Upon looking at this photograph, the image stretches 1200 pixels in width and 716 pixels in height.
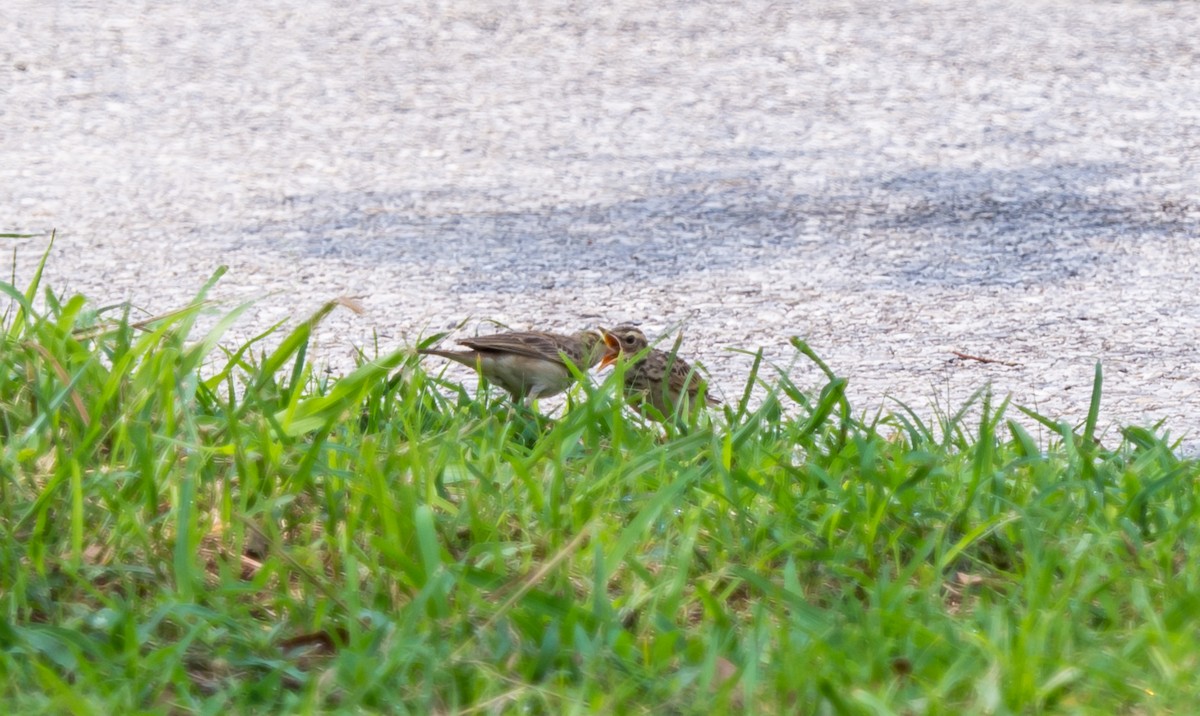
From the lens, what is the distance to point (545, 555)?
385 cm

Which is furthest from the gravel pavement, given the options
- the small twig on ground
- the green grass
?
the green grass

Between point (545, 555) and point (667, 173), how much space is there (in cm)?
524

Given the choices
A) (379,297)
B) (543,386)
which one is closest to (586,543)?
(543,386)

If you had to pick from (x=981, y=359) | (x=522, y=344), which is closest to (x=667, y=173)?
(x=981, y=359)

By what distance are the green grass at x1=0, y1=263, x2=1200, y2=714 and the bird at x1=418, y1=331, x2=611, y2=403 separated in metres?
0.32

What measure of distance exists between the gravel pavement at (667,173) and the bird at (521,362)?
0.50m

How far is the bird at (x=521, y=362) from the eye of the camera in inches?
204

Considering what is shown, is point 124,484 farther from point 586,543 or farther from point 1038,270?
point 1038,270

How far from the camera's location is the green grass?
3.21m

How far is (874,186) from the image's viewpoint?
8.62 metres

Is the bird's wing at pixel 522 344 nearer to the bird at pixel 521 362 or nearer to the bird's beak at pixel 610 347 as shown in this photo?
the bird at pixel 521 362

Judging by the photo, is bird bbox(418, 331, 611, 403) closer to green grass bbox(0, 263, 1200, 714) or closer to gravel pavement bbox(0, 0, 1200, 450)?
green grass bbox(0, 263, 1200, 714)

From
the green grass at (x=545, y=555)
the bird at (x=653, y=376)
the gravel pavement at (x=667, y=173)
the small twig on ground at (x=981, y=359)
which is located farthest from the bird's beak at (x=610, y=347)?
the small twig on ground at (x=981, y=359)

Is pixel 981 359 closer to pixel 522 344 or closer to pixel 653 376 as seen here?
pixel 653 376
